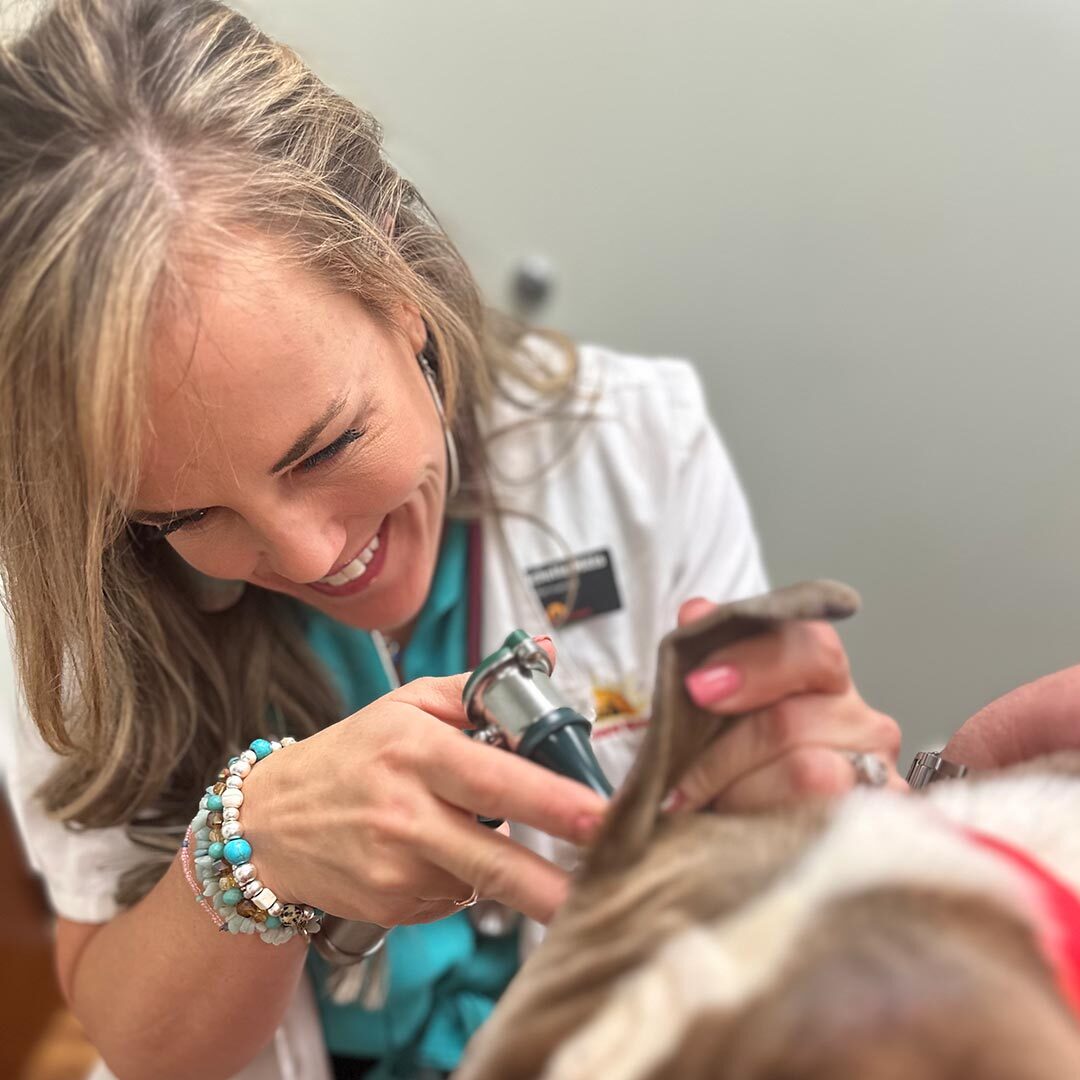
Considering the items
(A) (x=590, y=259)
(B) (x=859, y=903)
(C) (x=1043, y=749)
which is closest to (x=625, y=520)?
(A) (x=590, y=259)

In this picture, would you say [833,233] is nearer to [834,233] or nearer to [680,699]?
[834,233]

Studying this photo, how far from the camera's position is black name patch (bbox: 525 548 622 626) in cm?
63

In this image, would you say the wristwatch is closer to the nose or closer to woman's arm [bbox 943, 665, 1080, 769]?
woman's arm [bbox 943, 665, 1080, 769]

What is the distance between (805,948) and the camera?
0.19 m

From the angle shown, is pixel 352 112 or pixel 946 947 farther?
pixel 352 112

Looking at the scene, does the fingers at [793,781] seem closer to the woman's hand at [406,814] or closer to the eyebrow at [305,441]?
the woman's hand at [406,814]

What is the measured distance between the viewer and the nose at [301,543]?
41cm

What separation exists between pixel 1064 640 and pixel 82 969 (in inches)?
23.8

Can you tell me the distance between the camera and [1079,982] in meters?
0.19

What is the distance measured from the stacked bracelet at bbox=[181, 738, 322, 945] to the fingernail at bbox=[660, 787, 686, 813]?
0.70ft

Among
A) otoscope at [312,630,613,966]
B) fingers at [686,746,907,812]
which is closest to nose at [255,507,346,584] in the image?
otoscope at [312,630,613,966]

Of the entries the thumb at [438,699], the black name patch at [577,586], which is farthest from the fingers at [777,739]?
the black name patch at [577,586]

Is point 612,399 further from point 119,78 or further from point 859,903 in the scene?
point 859,903

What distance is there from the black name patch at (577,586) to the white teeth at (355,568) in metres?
0.15
